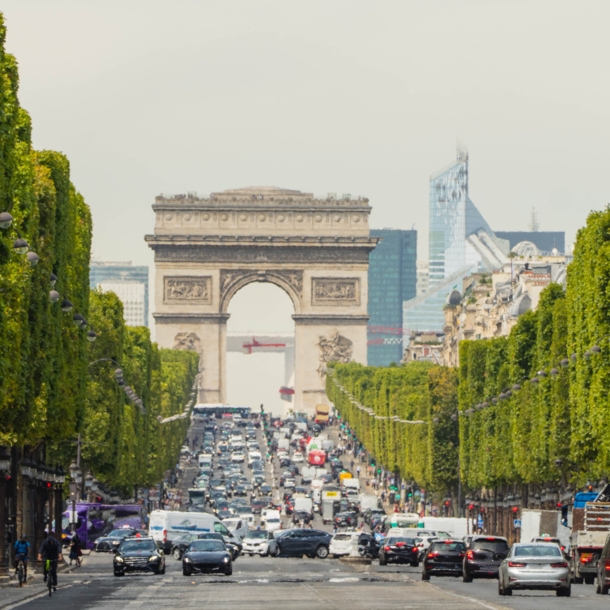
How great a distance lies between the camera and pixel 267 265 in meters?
193

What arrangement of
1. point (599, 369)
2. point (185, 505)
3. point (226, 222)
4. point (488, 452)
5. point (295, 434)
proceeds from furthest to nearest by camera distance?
point (226, 222), point (295, 434), point (185, 505), point (488, 452), point (599, 369)

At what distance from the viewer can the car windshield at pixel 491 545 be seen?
54.2 metres

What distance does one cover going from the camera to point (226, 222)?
193m

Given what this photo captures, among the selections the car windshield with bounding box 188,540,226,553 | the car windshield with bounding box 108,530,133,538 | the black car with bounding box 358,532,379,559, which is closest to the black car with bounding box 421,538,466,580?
the car windshield with bounding box 188,540,226,553

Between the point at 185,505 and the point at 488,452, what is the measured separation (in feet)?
140

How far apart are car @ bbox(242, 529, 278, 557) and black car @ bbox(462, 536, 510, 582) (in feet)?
105

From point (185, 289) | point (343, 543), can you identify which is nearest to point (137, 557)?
point (343, 543)

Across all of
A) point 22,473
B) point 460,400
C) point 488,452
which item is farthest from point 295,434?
point 22,473

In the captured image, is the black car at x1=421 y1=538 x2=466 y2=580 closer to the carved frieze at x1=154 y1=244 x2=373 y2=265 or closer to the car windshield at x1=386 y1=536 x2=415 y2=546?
the car windshield at x1=386 y1=536 x2=415 y2=546

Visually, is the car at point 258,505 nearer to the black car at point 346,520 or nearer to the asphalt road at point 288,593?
the black car at point 346,520

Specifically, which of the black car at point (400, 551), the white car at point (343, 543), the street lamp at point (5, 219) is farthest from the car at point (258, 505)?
the street lamp at point (5, 219)

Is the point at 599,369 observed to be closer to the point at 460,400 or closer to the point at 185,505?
the point at 460,400

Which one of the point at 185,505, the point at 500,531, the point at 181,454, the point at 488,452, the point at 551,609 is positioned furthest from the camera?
the point at 181,454

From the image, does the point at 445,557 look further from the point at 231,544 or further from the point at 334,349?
the point at 334,349
